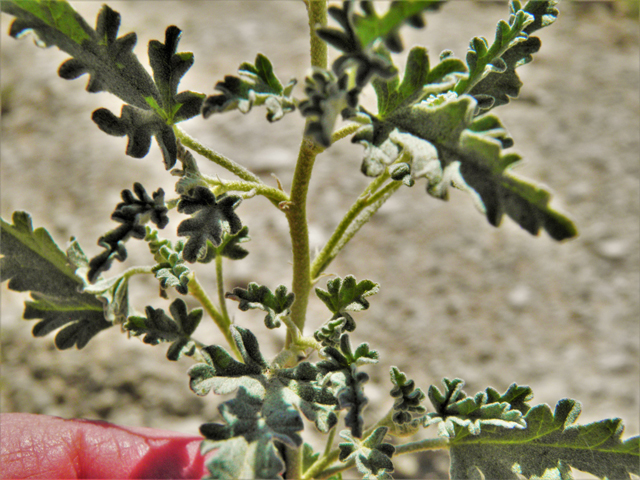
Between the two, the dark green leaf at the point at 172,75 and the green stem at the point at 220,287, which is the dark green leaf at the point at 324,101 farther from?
the green stem at the point at 220,287

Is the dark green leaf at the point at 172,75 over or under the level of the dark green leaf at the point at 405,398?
over

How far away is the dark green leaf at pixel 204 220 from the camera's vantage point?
82 cm

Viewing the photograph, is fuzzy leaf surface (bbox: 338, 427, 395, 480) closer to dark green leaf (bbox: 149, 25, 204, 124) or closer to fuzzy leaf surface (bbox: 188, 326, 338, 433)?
fuzzy leaf surface (bbox: 188, 326, 338, 433)

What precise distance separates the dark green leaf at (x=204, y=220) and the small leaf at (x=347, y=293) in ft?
0.69

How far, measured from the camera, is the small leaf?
942 millimetres

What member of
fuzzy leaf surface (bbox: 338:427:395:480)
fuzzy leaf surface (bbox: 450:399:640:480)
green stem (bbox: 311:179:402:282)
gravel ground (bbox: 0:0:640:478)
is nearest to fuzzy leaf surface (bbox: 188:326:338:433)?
fuzzy leaf surface (bbox: 338:427:395:480)

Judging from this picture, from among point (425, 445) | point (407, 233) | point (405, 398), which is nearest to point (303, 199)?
point (405, 398)

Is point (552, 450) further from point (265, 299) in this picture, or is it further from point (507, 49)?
point (507, 49)

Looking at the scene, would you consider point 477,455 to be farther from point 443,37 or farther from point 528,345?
point 443,37

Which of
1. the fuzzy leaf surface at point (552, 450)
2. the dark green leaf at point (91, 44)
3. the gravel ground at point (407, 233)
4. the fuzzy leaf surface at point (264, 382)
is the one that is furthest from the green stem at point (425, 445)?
the gravel ground at point (407, 233)

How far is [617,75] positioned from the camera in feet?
10.6

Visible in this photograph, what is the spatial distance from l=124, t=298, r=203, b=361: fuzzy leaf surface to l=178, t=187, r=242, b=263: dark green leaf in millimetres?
263

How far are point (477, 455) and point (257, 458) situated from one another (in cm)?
49

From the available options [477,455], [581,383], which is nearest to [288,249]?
[581,383]
